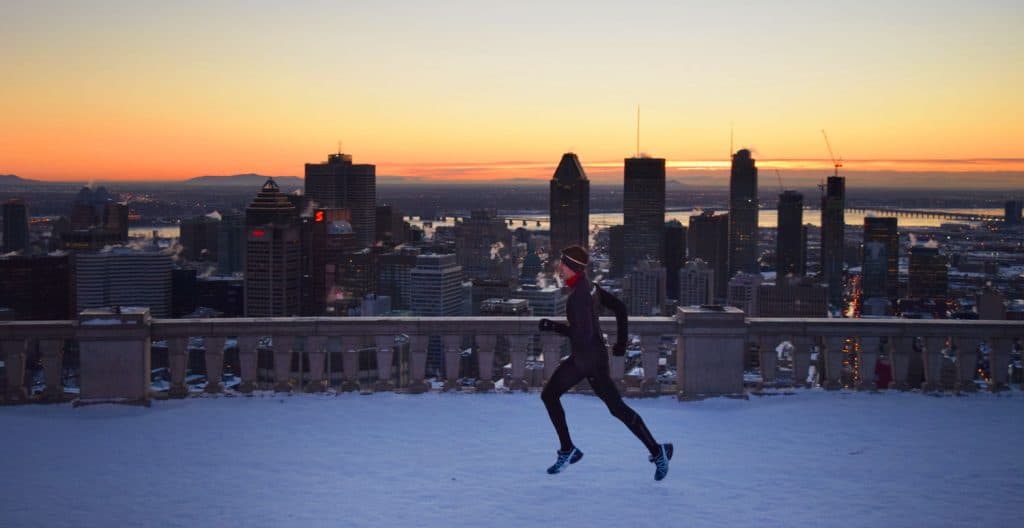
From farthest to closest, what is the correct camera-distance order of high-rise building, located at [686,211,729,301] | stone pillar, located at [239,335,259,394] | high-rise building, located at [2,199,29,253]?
high-rise building, located at [686,211,729,301]
high-rise building, located at [2,199,29,253]
stone pillar, located at [239,335,259,394]

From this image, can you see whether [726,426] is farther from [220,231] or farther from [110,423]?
[220,231]

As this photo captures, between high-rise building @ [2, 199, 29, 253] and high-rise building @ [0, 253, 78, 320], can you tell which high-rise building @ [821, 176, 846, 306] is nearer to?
high-rise building @ [0, 253, 78, 320]

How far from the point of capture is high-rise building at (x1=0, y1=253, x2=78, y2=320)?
235ft

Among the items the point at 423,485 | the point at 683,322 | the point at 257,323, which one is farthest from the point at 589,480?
the point at 257,323

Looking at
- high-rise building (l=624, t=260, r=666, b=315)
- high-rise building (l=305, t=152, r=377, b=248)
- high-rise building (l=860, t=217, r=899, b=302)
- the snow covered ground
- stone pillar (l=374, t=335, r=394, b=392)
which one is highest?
high-rise building (l=305, t=152, r=377, b=248)

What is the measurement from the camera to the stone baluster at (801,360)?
1058 cm

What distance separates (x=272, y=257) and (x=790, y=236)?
78.3m

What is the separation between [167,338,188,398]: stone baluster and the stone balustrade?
0.01 meters

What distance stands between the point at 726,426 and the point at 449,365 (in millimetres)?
3201


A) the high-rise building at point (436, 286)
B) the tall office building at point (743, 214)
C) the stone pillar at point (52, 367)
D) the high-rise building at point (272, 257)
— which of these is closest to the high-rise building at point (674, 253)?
the tall office building at point (743, 214)

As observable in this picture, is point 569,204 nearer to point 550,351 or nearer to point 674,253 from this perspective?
point 674,253

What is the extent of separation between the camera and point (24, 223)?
315ft

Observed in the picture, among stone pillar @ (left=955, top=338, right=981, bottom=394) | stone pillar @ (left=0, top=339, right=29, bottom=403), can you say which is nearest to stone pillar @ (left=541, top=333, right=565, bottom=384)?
stone pillar @ (left=955, top=338, right=981, bottom=394)

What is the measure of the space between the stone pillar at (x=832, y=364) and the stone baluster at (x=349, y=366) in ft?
17.9
